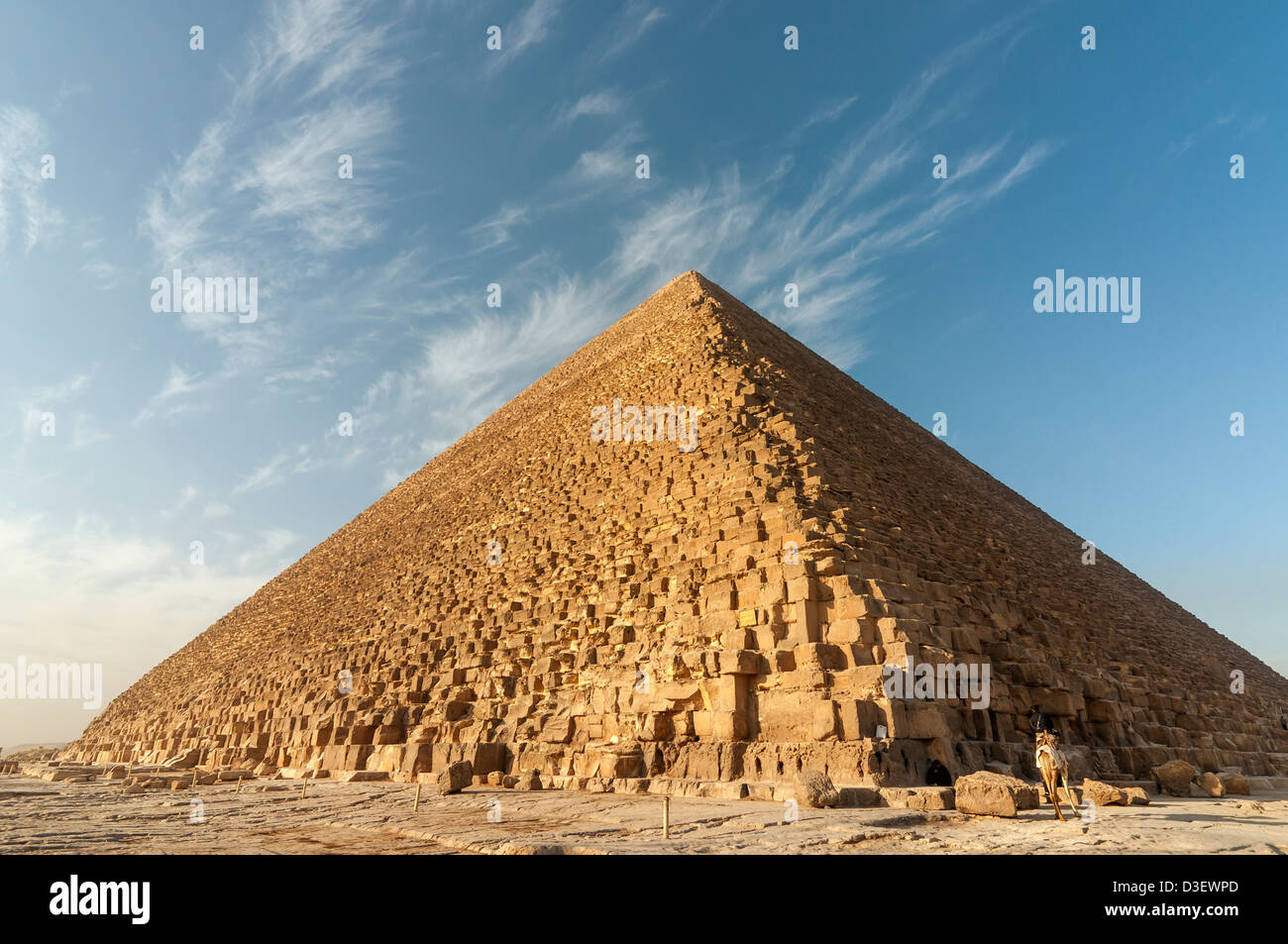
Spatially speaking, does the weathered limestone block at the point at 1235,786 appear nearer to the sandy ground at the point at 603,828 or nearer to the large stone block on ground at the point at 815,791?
the sandy ground at the point at 603,828

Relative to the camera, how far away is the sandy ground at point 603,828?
4.47 meters

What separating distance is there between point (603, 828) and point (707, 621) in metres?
4.21

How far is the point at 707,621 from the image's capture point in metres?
9.53

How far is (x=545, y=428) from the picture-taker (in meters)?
20.3

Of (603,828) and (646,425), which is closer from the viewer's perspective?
(603,828)

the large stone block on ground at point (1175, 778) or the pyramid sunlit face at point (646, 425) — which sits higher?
the pyramid sunlit face at point (646, 425)

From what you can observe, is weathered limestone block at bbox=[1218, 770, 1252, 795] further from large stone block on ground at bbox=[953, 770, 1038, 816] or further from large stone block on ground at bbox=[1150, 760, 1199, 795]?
large stone block on ground at bbox=[953, 770, 1038, 816]

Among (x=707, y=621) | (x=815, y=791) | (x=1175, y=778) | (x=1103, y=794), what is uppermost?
(x=707, y=621)

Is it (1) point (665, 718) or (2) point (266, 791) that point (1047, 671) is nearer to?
(1) point (665, 718)

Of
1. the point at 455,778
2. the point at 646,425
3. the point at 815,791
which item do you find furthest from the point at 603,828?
the point at 646,425

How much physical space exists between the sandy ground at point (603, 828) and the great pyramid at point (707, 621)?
4.39ft

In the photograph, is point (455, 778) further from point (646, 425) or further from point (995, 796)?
point (646, 425)

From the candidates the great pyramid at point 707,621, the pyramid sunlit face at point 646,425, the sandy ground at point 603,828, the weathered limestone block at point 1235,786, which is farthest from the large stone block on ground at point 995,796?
the pyramid sunlit face at point 646,425
